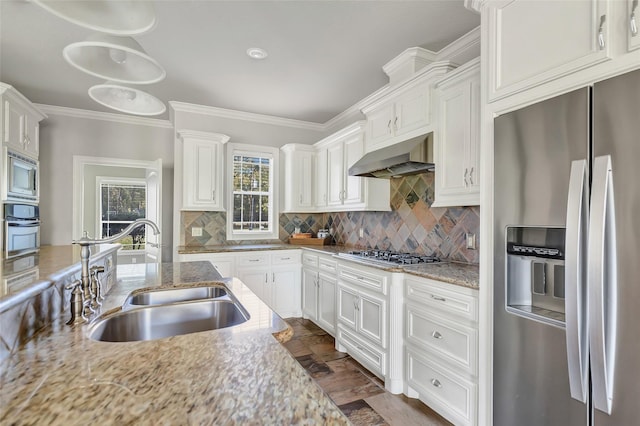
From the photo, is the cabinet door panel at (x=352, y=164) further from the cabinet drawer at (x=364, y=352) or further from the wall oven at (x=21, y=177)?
the wall oven at (x=21, y=177)

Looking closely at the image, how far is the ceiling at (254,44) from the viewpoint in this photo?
2.21 metres

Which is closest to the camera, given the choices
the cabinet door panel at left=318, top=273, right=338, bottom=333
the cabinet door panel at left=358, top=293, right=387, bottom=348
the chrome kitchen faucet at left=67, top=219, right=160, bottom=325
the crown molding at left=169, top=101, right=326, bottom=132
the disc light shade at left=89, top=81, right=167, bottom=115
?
the chrome kitchen faucet at left=67, top=219, right=160, bottom=325

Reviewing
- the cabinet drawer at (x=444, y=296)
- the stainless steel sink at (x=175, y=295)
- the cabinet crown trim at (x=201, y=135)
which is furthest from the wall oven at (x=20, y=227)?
the cabinet drawer at (x=444, y=296)

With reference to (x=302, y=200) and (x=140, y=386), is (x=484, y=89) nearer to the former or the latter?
(x=140, y=386)

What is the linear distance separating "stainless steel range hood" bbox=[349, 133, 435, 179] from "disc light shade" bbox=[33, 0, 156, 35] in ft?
5.97

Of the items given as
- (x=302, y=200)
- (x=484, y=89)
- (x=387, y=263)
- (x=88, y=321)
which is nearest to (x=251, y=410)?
(x=88, y=321)

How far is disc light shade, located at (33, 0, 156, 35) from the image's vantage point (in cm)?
116

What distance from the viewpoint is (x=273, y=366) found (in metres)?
0.75

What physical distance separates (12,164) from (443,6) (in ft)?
13.6

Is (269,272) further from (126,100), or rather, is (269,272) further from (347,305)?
(126,100)

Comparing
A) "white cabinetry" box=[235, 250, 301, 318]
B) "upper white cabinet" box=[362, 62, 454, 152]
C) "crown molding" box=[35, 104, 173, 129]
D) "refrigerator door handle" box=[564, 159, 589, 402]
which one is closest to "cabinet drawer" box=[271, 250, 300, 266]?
"white cabinetry" box=[235, 250, 301, 318]

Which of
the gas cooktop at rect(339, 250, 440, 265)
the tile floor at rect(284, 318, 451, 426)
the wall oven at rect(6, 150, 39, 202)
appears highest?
the wall oven at rect(6, 150, 39, 202)

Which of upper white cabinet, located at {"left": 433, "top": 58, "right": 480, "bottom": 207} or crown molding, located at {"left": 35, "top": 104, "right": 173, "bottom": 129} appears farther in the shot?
crown molding, located at {"left": 35, "top": 104, "right": 173, "bottom": 129}

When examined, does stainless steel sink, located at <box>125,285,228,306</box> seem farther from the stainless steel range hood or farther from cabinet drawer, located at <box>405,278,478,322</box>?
the stainless steel range hood
